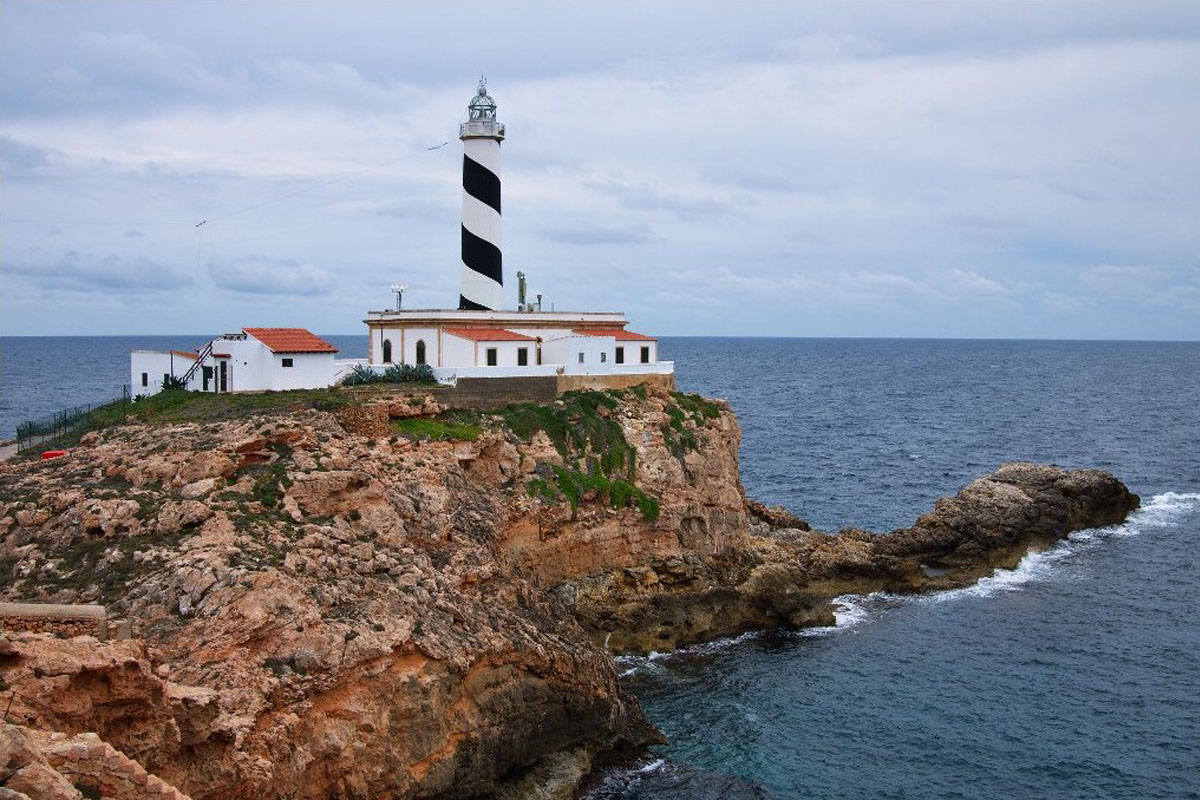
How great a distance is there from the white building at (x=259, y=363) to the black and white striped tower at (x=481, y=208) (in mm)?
8329

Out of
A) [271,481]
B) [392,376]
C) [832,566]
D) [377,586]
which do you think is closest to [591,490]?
[392,376]

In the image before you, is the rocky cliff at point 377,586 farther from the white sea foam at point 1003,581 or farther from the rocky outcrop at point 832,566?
the white sea foam at point 1003,581

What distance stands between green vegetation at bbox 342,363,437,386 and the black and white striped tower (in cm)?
701

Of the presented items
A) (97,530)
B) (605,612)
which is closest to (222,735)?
(97,530)

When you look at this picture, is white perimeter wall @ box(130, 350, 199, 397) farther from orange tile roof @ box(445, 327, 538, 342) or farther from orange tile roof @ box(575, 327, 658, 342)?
orange tile roof @ box(575, 327, 658, 342)

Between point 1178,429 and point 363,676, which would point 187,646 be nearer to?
point 363,676

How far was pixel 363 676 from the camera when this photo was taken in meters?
22.2

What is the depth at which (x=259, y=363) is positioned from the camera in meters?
35.1

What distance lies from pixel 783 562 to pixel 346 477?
18272 mm

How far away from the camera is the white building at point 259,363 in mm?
34938

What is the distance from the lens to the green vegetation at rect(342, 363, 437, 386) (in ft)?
119

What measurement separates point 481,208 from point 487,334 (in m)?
5.72

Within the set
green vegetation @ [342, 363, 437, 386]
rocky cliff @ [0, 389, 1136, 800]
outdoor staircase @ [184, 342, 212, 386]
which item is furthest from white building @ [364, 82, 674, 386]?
outdoor staircase @ [184, 342, 212, 386]

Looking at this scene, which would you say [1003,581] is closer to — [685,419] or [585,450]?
[685,419]
